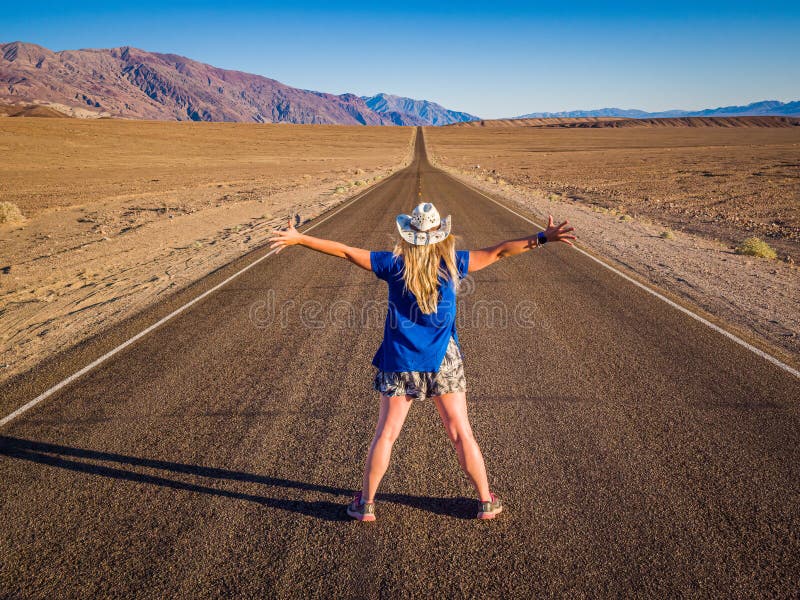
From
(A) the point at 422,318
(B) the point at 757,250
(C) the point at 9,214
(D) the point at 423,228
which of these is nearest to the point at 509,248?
(D) the point at 423,228

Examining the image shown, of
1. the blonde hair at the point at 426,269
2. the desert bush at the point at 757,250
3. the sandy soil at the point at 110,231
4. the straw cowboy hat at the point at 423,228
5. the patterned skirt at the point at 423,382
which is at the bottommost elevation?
the sandy soil at the point at 110,231

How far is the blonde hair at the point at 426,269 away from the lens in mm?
2805

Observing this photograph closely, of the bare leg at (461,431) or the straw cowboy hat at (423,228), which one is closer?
the straw cowboy hat at (423,228)

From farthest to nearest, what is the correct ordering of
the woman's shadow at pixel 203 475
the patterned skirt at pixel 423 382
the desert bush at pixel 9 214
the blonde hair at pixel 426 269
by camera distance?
the desert bush at pixel 9 214, the woman's shadow at pixel 203 475, the patterned skirt at pixel 423 382, the blonde hair at pixel 426 269

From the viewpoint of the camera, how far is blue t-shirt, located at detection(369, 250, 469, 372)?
2.89m

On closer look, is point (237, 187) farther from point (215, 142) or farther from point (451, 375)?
point (215, 142)

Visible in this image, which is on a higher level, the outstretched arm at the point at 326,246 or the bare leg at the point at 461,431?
the outstretched arm at the point at 326,246

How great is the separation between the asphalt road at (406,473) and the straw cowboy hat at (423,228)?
28cm

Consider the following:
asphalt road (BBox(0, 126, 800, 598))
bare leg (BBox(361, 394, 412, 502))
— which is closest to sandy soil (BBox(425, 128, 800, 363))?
asphalt road (BBox(0, 126, 800, 598))

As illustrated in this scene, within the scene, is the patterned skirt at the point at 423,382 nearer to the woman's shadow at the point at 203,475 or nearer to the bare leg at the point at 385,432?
the bare leg at the point at 385,432

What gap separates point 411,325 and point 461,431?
750 millimetres

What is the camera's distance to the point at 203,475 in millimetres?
3734

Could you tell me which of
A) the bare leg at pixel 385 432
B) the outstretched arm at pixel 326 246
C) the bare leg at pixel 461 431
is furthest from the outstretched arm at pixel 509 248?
the bare leg at pixel 385 432

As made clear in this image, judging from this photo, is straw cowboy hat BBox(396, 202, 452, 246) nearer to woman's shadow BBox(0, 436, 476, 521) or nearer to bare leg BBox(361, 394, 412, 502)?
bare leg BBox(361, 394, 412, 502)
